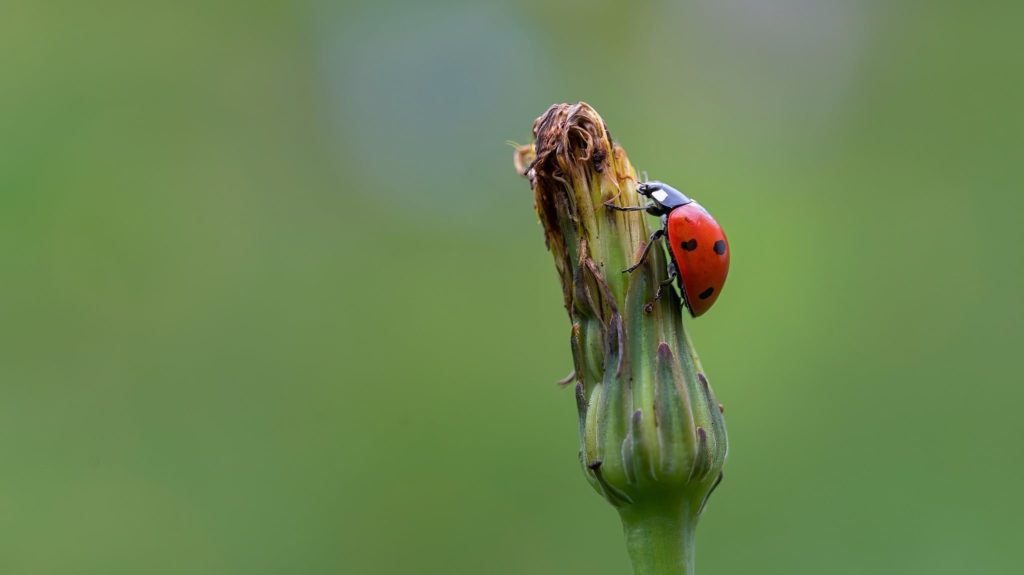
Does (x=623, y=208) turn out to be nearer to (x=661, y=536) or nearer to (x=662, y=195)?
(x=662, y=195)

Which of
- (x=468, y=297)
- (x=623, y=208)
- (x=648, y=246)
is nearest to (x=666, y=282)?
(x=648, y=246)

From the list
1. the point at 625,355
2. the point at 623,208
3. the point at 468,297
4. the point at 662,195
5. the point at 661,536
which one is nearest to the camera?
the point at 661,536

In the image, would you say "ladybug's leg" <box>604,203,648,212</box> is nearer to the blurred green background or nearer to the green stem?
the green stem

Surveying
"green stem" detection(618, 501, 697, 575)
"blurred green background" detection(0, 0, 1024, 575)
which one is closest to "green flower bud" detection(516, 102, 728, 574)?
"green stem" detection(618, 501, 697, 575)

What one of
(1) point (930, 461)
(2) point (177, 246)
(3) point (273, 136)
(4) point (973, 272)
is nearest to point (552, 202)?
(1) point (930, 461)

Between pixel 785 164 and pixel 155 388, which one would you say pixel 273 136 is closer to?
pixel 155 388

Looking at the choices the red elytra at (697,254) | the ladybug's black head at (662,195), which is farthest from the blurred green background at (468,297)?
the ladybug's black head at (662,195)

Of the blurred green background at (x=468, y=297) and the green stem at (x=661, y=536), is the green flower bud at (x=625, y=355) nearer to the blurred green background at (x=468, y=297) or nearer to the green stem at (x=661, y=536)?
the green stem at (x=661, y=536)
